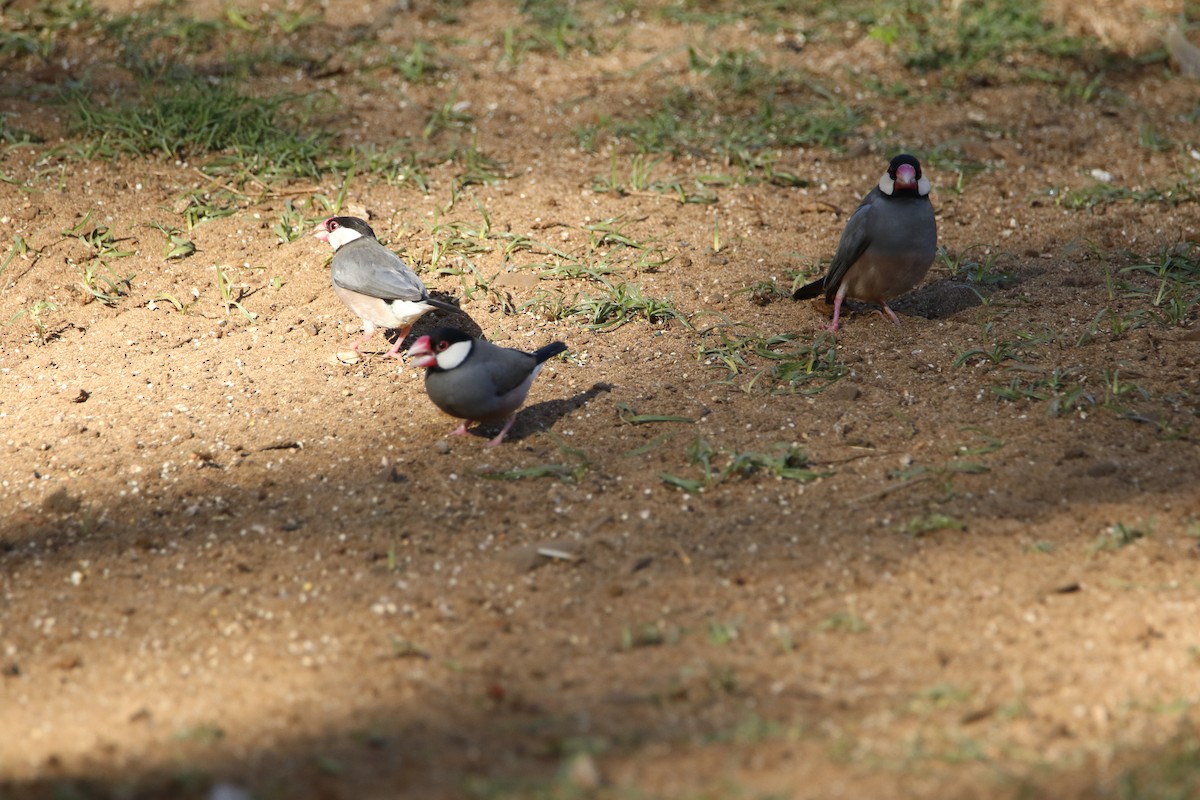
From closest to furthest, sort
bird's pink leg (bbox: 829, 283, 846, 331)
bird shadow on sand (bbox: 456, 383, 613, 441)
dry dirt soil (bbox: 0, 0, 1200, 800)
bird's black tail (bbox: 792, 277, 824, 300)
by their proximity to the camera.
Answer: dry dirt soil (bbox: 0, 0, 1200, 800) → bird shadow on sand (bbox: 456, 383, 613, 441) → bird's pink leg (bbox: 829, 283, 846, 331) → bird's black tail (bbox: 792, 277, 824, 300)

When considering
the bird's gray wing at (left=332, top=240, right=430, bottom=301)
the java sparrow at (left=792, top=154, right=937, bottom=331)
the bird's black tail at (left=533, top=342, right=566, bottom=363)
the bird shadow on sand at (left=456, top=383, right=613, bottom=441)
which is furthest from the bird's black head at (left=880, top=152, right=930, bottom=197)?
the bird's gray wing at (left=332, top=240, right=430, bottom=301)

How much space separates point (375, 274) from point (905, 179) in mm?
2487

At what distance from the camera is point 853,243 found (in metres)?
5.35

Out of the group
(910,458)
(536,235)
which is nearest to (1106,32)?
(536,235)

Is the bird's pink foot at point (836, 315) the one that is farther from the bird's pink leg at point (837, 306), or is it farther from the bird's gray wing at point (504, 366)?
the bird's gray wing at point (504, 366)

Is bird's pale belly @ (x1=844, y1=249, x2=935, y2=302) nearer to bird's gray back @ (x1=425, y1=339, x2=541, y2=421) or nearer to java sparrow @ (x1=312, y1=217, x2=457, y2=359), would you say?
bird's gray back @ (x1=425, y1=339, x2=541, y2=421)

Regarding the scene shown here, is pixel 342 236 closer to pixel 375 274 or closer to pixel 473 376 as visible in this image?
pixel 375 274

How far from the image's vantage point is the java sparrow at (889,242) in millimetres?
5277

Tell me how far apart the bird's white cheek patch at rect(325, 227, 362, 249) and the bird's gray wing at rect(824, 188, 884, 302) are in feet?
7.53

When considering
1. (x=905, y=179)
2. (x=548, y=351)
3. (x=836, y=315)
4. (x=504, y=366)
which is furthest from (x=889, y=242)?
(x=504, y=366)

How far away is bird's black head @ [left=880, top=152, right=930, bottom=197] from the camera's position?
5320 millimetres

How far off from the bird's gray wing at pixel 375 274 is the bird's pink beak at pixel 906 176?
2.28m

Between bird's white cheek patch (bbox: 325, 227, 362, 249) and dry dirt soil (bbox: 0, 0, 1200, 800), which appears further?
bird's white cheek patch (bbox: 325, 227, 362, 249)

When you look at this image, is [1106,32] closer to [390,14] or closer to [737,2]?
[737,2]
